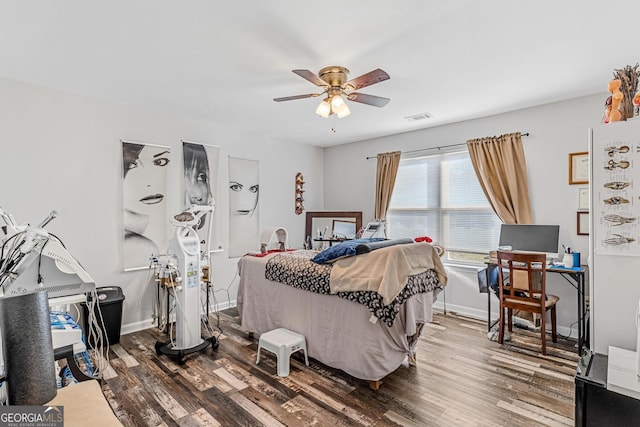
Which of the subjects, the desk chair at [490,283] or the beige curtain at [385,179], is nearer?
the desk chair at [490,283]

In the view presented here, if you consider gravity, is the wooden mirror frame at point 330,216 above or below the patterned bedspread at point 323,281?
above

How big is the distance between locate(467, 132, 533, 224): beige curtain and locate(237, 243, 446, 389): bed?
1.68 meters

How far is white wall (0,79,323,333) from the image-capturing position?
2951mm

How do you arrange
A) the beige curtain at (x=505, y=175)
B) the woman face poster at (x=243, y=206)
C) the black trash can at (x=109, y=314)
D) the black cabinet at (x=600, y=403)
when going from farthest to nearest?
the woman face poster at (x=243, y=206) → the beige curtain at (x=505, y=175) → the black trash can at (x=109, y=314) → the black cabinet at (x=600, y=403)

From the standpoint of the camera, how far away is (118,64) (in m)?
2.60

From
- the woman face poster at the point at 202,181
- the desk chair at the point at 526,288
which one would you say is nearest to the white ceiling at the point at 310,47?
the woman face poster at the point at 202,181

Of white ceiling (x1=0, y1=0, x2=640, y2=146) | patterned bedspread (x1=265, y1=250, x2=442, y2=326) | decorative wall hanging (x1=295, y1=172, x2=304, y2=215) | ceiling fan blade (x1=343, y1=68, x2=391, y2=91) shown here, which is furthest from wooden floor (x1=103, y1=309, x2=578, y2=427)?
decorative wall hanging (x1=295, y1=172, x2=304, y2=215)

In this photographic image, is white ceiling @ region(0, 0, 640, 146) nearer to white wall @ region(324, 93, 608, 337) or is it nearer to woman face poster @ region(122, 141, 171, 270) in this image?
white wall @ region(324, 93, 608, 337)

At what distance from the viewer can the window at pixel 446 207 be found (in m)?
4.18

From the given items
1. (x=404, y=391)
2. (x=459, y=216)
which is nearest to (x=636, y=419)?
(x=404, y=391)

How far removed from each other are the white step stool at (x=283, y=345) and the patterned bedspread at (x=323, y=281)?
427 mm

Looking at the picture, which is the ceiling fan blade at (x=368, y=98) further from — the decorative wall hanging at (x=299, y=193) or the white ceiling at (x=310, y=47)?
the decorative wall hanging at (x=299, y=193)

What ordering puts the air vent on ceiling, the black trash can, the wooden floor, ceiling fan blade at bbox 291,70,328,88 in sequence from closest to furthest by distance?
the wooden floor, ceiling fan blade at bbox 291,70,328,88, the black trash can, the air vent on ceiling

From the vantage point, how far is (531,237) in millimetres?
3611
